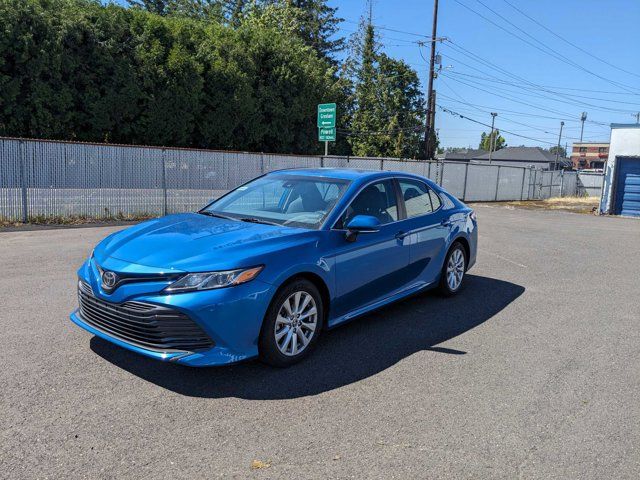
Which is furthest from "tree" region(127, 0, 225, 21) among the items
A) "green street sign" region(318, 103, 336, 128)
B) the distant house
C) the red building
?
the red building

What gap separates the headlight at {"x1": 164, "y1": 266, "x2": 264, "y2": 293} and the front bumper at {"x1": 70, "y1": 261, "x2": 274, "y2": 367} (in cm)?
4

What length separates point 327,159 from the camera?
18.6 metres

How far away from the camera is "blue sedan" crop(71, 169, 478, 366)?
3574 mm

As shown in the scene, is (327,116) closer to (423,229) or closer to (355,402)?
(423,229)

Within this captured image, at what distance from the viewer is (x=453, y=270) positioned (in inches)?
250

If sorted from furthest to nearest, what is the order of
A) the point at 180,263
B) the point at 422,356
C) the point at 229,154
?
the point at 229,154
the point at 422,356
the point at 180,263

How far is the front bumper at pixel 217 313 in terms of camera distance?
11.6ft

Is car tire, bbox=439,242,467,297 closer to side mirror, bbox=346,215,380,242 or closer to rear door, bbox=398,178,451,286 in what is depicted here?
rear door, bbox=398,178,451,286

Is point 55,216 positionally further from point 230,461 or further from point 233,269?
point 230,461

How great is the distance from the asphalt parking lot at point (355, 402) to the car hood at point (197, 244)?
34.0 inches

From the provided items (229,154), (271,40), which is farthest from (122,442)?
(271,40)

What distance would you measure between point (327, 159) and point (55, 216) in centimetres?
932

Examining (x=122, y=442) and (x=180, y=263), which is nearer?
(x=122, y=442)

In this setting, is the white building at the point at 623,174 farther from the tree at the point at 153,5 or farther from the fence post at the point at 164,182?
the tree at the point at 153,5
